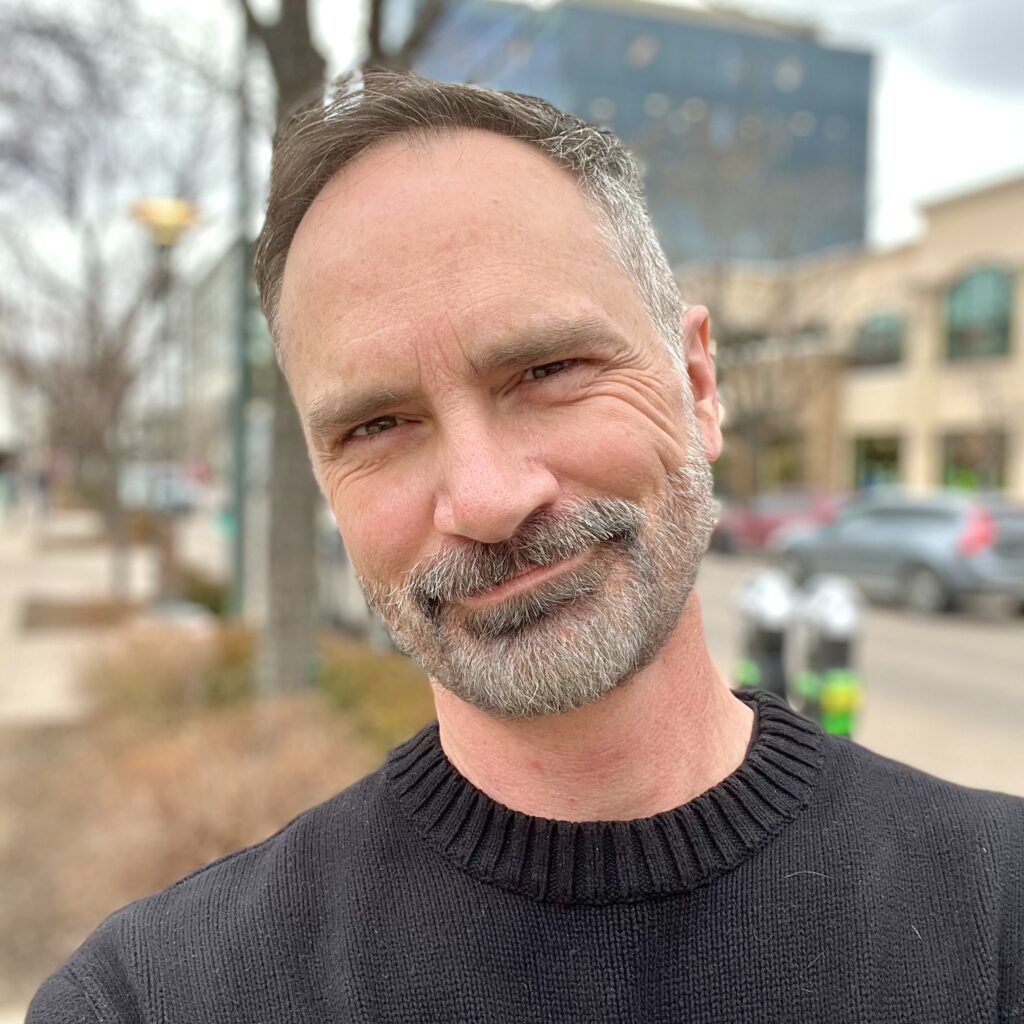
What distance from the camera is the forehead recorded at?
114 cm

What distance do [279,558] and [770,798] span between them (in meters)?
4.95

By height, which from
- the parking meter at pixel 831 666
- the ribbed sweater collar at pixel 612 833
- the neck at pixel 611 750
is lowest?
the parking meter at pixel 831 666

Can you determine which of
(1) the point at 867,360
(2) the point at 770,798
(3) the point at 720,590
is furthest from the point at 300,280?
(1) the point at 867,360

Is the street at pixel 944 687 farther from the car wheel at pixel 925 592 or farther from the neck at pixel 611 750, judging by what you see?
the neck at pixel 611 750

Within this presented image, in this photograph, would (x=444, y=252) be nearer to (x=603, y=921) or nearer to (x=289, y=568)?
(x=603, y=921)

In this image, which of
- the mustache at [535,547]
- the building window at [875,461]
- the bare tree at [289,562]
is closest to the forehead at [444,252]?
the mustache at [535,547]

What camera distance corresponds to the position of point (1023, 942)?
1.15 m

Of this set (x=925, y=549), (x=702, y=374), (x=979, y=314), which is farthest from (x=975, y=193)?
(x=702, y=374)

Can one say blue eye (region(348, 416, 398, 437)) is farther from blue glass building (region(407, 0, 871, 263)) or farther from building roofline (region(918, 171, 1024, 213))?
building roofline (region(918, 171, 1024, 213))

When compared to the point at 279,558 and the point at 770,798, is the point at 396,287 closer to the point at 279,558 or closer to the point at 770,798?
the point at 770,798

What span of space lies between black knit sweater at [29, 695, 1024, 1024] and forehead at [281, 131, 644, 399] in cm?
55

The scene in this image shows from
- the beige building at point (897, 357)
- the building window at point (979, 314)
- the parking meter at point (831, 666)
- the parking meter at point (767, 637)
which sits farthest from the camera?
the building window at point (979, 314)

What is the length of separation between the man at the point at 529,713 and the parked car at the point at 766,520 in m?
19.5

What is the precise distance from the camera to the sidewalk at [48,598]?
26.0 feet
